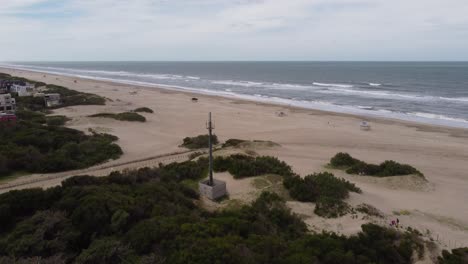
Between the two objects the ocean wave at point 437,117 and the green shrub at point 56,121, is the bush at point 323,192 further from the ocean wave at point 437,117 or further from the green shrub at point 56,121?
the ocean wave at point 437,117

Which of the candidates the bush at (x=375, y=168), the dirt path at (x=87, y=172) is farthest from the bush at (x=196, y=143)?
the bush at (x=375, y=168)

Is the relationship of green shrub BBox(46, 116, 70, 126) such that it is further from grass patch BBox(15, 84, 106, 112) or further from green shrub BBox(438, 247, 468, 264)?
green shrub BBox(438, 247, 468, 264)

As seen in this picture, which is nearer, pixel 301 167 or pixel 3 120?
pixel 301 167

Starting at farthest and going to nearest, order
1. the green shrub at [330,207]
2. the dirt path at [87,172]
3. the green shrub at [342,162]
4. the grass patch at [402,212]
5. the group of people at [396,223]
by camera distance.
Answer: the green shrub at [342,162] → the dirt path at [87,172] → the grass patch at [402,212] → the green shrub at [330,207] → the group of people at [396,223]

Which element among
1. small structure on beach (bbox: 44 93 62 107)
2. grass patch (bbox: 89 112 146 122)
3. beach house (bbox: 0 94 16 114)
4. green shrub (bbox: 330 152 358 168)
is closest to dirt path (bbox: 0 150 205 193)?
green shrub (bbox: 330 152 358 168)

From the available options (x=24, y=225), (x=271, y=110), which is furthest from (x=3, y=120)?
(x=271, y=110)

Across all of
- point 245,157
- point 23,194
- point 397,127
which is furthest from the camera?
point 397,127

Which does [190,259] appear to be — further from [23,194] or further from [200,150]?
[200,150]
